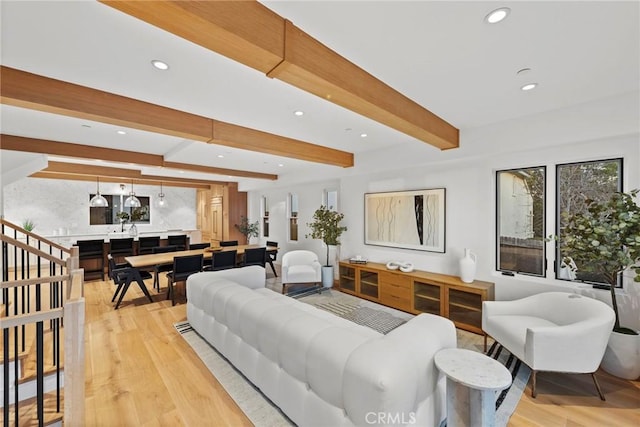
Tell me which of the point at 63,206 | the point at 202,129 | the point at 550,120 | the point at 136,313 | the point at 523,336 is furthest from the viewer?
the point at 63,206

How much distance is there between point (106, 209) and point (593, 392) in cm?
1035

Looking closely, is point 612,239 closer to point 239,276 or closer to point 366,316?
point 366,316

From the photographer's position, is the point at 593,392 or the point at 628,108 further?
the point at 628,108

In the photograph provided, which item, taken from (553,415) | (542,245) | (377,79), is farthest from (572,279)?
(377,79)

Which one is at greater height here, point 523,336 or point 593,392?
point 523,336

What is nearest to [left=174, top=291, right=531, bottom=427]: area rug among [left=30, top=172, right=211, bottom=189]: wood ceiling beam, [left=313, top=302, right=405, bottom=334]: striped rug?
[left=313, top=302, right=405, bottom=334]: striped rug

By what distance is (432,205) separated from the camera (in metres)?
4.05

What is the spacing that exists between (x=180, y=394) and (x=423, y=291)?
3148mm

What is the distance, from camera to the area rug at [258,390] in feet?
6.41

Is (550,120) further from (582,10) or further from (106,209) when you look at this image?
(106,209)

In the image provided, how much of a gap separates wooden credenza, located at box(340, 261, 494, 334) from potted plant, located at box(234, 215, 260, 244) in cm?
402

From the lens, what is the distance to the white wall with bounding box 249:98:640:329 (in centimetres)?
258

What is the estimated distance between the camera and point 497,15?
1.45 metres

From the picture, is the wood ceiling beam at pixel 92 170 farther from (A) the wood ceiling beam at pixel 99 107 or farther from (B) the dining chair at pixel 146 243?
(A) the wood ceiling beam at pixel 99 107
